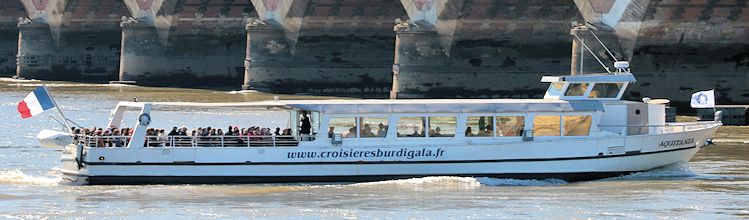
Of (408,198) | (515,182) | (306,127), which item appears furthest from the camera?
(306,127)

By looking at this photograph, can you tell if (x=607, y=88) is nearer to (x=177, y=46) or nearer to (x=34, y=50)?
(x=177, y=46)

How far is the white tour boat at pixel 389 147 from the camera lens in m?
35.0

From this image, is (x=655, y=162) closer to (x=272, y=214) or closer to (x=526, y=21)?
(x=272, y=214)

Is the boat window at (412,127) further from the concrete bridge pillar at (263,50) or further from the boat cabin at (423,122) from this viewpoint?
the concrete bridge pillar at (263,50)

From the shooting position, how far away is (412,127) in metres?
35.7

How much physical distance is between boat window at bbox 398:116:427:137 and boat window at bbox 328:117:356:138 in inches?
34.2

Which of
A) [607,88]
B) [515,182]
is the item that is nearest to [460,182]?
[515,182]

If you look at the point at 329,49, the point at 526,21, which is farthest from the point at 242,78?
the point at 526,21

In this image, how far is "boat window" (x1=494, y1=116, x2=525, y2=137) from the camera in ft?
117

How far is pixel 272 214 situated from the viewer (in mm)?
30703

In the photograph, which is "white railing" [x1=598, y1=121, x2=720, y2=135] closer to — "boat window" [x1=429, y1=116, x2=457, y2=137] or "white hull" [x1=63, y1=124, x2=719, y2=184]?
"white hull" [x1=63, y1=124, x2=719, y2=184]

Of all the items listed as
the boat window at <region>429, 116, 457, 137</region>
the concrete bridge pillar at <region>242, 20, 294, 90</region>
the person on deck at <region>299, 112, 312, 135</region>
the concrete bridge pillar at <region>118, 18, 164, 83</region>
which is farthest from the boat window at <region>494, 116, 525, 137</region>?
the concrete bridge pillar at <region>118, 18, 164, 83</region>

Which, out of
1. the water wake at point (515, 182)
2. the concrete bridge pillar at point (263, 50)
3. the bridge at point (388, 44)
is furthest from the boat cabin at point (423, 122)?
the concrete bridge pillar at point (263, 50)

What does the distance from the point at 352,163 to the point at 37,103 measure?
610 centimetres
